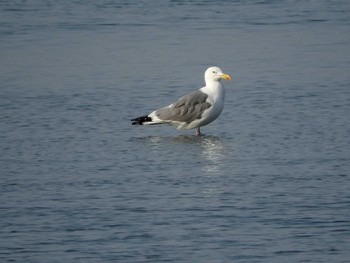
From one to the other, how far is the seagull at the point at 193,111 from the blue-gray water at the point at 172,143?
16 cm

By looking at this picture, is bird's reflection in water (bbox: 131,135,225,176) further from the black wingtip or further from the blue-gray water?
the black wingtip

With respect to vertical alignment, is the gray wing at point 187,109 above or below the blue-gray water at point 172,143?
above

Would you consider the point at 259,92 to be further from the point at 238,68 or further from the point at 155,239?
the point at 155,239

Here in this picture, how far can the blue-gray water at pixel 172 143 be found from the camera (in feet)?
27.0

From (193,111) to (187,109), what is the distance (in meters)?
0.09

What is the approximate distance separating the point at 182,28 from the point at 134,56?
3.03 metres

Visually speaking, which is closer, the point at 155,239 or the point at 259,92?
the point at 155,239

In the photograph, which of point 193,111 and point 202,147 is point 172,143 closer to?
point 202,147

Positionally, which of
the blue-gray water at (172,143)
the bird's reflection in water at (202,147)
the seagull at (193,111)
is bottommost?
the bird's reflection in water at (202,147)

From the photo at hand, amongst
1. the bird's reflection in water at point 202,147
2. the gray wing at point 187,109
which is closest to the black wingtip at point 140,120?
the gray wing at point 187,109

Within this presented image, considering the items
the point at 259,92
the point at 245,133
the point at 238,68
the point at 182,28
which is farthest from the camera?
the point at 182,28

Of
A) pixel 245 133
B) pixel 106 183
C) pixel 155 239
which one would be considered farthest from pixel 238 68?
pixel 155 239

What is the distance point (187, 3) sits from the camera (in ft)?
77.7

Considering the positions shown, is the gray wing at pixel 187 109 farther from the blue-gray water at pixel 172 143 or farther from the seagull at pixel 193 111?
the blue-gray water at pixel 172 143
